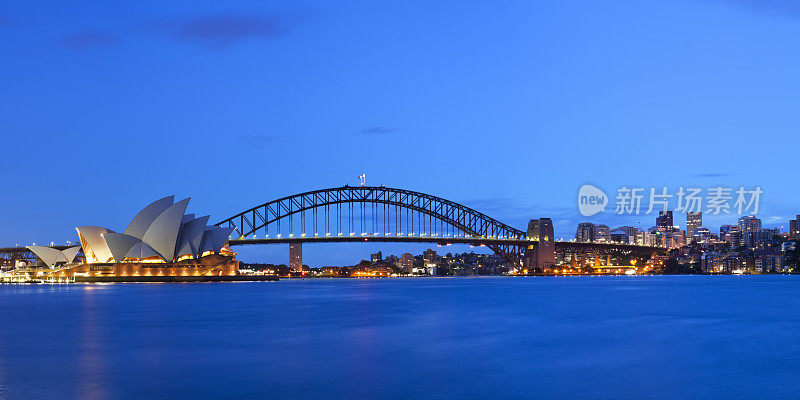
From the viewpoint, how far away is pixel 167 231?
89062 mm

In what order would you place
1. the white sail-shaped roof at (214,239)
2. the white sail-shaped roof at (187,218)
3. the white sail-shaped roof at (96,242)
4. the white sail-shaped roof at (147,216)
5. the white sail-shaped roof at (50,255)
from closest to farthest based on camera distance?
1. the white sail-shaped roof at (147,216)
2. the white sail-shaped roof at (187,218)
3. the white sail-shaped roof at (96,242)
4. the white sail-shaped roof at (214,239)
5. the white sail-shaped roof at (50,255)

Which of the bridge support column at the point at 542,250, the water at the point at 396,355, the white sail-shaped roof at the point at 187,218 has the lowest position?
the water at the point at 396,355

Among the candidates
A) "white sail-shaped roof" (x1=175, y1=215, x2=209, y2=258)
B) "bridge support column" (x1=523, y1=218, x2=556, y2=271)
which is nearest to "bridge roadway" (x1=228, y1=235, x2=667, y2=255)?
"bridge support column" (x1=523, y1=218, x2=556, y2=271)

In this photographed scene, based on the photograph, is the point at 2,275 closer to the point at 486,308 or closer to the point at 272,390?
the point at 486,308

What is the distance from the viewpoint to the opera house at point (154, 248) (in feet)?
292

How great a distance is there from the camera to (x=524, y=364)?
62.9 feet

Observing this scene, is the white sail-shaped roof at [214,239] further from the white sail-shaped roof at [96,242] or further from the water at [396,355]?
the water at [396,355]

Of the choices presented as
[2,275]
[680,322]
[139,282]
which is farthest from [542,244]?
[680,322]

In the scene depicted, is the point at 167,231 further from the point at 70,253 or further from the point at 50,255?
the point at 50,255

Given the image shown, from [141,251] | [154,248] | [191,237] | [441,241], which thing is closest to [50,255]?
[141,251]

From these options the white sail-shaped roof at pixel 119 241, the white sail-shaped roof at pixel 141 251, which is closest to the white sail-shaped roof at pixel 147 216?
the white sail-shaped roof at pixel 119 241

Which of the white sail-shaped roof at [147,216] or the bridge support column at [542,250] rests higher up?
the white sail-shaped roof at [147,216]

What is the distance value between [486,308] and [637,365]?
22.4 meters

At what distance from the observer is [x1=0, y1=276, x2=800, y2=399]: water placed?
50.8ft
